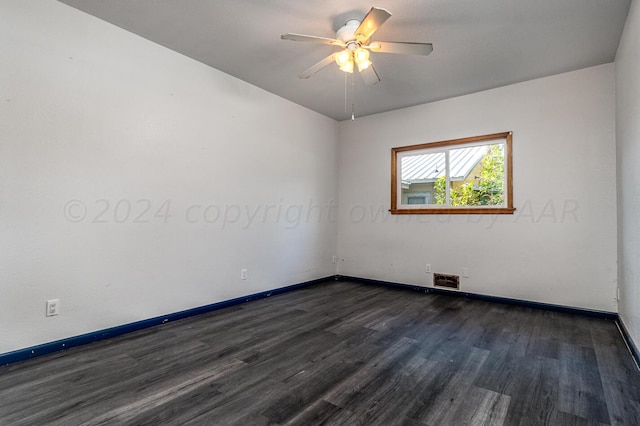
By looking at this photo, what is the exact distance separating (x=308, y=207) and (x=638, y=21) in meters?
3.73

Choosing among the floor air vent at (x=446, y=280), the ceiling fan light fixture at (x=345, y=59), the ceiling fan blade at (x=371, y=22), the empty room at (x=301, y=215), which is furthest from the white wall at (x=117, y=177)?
the floor air vent at (x=446, y=280)

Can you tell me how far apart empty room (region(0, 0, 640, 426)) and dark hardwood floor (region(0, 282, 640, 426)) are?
0.02m

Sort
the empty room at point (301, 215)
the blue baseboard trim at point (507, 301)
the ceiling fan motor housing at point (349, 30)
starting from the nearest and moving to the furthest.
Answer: the empty room at point (301, 215)
the ceiling fan motor housing at point (349, 30)
the blue baseboard trim at point (507, 301)

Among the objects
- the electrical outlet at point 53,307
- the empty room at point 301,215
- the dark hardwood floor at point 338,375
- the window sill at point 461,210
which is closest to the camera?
the dark hardwood floor at point 338,375

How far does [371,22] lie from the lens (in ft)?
6.74

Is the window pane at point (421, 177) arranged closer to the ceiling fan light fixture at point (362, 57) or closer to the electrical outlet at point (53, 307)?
the ceiling fan light fixture at point (362, 57)

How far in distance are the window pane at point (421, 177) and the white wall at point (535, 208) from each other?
0.81 feet

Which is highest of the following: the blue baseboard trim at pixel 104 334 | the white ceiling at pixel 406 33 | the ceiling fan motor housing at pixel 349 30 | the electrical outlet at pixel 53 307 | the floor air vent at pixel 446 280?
the white ceiling at pixel 406 33

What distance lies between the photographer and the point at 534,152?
3.57 meters

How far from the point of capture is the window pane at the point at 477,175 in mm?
3871

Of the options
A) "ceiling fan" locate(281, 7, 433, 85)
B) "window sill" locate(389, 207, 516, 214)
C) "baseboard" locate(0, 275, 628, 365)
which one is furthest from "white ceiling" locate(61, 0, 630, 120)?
"baseboard" locate(0, 275, 628, 365)

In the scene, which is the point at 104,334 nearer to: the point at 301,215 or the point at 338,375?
the point at 338,375

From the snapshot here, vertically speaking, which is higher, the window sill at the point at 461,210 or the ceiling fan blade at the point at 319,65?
the ceiling fan blade at the point at 319,65

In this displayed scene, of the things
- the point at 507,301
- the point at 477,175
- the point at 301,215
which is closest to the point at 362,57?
the point at 477,175
